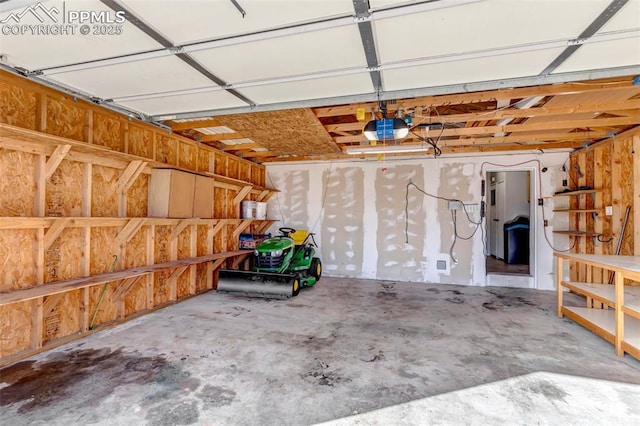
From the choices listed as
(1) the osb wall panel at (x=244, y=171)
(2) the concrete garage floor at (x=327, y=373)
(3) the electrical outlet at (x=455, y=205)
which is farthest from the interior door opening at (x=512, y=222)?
(1) the osb wall panel at (x=244, y=171)

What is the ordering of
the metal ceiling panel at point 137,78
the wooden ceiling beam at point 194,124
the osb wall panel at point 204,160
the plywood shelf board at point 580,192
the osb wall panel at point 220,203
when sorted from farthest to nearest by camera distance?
the osb wall panel at point 220,203
the osb wall panel at point 204,160
the plywood shelf board at point 580,192
the wooden ceiling beam at point 194,124
the metal ceiling panel at point 137,78

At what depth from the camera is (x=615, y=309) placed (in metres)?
2.91

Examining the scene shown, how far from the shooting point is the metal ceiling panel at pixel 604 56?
2.01m

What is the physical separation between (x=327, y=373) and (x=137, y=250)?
3012 millimetres

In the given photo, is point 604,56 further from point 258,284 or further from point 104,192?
point 104,192

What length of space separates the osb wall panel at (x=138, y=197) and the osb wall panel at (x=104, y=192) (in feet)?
0.63

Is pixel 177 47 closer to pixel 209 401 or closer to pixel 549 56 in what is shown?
pixel 209 401

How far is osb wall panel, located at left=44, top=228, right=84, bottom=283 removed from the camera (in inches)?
119

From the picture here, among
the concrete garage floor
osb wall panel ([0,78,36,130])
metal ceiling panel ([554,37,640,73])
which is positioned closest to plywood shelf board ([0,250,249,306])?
the concrete garage floor

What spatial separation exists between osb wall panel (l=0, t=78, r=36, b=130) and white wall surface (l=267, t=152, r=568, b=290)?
15.1 feet

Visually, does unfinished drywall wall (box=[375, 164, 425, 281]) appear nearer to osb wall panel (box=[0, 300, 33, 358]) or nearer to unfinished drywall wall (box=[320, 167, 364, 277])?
unfinished drywall wall (box=[320, 167, 364, 277])

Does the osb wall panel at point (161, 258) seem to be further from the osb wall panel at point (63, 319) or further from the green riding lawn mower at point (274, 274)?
the osb wall panel at point (63, 319)

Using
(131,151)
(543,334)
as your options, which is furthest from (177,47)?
(543,334)

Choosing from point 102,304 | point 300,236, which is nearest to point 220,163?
point 300,236
